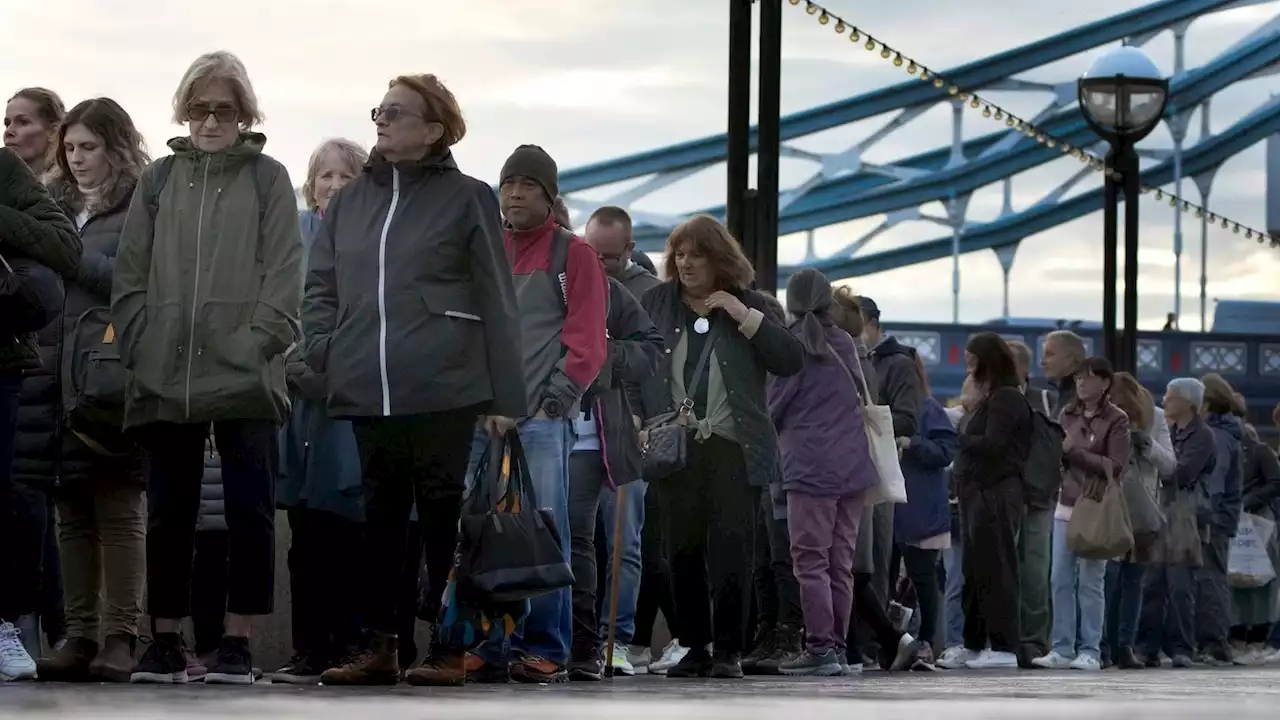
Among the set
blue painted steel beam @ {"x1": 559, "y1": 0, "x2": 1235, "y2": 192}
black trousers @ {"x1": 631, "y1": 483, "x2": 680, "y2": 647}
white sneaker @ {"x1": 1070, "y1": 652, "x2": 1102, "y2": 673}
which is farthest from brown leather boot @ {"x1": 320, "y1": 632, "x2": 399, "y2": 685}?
blue painted steel beam @ {"x1": 559, "y1": 0, "x2": 1235, "y2": 192}

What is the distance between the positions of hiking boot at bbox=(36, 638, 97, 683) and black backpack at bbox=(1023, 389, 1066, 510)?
19.3 feet

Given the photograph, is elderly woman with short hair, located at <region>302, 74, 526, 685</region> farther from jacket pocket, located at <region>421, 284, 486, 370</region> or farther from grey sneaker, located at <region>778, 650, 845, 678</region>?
grey sneaker, located at <region>778, 650, 845, 678</region>

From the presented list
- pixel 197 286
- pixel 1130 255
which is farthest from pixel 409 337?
pixel 1130 255

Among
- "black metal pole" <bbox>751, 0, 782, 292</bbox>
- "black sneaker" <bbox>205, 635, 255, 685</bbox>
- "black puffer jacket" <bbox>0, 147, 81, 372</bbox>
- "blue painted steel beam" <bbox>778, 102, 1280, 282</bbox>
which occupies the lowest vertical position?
"black sneaker" <bbox>205, 635, 255, 685</bbox>

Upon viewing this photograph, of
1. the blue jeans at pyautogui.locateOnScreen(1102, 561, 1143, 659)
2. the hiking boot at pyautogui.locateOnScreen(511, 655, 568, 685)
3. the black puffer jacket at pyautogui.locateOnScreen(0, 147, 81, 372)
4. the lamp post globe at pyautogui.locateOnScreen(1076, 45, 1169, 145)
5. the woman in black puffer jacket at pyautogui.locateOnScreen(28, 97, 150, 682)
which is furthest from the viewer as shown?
the lamp post globe at pyautogui.locateOnScreen(1076, 45, 1169, 145)

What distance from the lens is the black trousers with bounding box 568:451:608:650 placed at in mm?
7949

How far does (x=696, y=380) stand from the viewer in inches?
337

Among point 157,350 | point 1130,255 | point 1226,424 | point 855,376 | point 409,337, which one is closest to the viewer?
point 409,337

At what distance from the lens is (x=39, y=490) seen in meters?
7.14

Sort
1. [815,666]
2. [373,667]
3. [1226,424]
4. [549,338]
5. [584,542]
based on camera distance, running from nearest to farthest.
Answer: [373,667] → [549,338] → [584,542] → [815,666] → [1226,424]

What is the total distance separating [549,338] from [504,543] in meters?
0.99

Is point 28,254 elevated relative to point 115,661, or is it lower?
elevated

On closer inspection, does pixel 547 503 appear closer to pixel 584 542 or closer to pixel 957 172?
pixel 584 542

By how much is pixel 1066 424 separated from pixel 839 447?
3.34 meters
